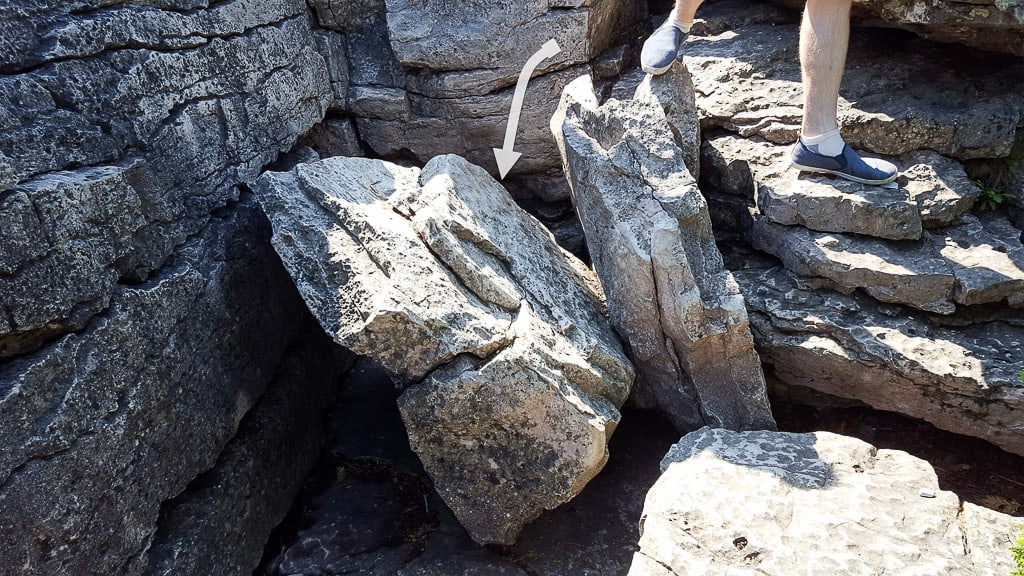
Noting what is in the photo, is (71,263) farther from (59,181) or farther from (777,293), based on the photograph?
(777,293)

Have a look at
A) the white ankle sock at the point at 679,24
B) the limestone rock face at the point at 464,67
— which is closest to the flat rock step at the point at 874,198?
the white ankle sock at the point at 679,24

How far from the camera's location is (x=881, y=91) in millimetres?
4398

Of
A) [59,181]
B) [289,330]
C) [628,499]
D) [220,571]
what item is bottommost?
[628,499]

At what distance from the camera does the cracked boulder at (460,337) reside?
3.05 metres

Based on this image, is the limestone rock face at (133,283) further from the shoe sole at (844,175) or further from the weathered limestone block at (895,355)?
the shoe sole at (844,175)

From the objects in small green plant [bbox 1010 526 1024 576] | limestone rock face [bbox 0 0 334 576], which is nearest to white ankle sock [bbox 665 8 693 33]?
limestone rock face [bbox 0 0 334 576]

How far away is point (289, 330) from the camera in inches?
164

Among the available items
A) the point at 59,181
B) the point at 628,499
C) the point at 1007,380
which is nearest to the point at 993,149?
the point at 1007,380

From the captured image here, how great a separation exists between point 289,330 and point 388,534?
4.26 ft

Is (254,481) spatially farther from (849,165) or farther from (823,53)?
(823,53)

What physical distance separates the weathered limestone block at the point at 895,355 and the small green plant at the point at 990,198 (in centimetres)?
72

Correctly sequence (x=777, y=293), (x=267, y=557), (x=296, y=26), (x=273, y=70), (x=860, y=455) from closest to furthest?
(x=860, y=455), (x=267, y=557), (x=777, y=293), (x=273, y=70), (x=296, y=26)

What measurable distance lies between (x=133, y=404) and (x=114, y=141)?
1.12 meters

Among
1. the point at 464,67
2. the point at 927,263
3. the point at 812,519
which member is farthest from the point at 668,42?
the point at 812,519
